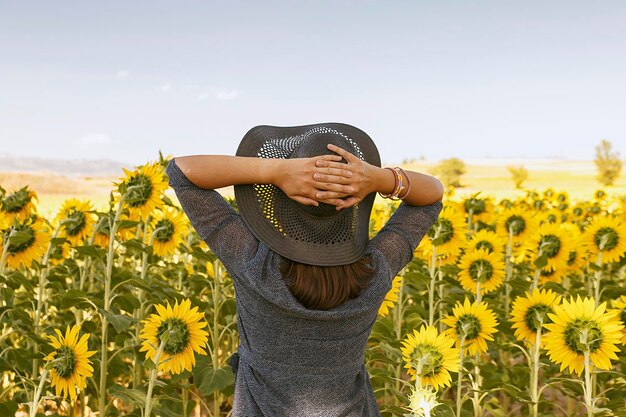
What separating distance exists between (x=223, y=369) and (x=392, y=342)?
2.53 ft

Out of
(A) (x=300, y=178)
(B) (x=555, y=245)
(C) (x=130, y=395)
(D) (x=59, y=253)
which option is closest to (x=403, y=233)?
(A) (x=300, y=178)

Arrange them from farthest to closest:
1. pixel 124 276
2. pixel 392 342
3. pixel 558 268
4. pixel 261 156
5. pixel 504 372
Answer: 1. pixel 558 268
2. pixel 504 372
3. pixel 124 276
4. pixel 392 342
5. pixel 261 156

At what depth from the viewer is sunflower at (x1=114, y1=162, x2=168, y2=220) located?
2.92 meters

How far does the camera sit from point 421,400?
105 centimetres

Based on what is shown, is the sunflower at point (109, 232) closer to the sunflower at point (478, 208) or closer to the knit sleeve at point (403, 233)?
the knit sleeve at point (403, 233)

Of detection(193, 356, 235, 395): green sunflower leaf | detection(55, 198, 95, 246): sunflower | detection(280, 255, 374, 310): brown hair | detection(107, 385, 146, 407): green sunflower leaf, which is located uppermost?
detection(280, 255, 374, 310): brown hair

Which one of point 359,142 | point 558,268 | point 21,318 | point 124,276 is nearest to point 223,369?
point 124,276

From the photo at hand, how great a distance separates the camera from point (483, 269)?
11.6 feet

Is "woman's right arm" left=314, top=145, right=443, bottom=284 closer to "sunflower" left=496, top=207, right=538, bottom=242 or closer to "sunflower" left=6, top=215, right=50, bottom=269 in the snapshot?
"sunflower" left=6, top=215, right=50, bottom=269

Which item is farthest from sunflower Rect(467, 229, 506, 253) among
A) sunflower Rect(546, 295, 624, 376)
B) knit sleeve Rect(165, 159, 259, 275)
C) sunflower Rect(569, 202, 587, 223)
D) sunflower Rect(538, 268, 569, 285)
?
sunflower Rect(569, 202, 587, 223)

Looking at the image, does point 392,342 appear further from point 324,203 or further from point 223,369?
point 324,203

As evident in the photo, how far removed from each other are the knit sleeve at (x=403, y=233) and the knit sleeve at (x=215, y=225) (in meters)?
0.39

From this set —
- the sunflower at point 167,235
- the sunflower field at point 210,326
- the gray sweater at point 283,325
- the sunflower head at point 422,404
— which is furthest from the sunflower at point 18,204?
the sunflower head at point 422,404

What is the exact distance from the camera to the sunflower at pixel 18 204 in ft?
11.0
